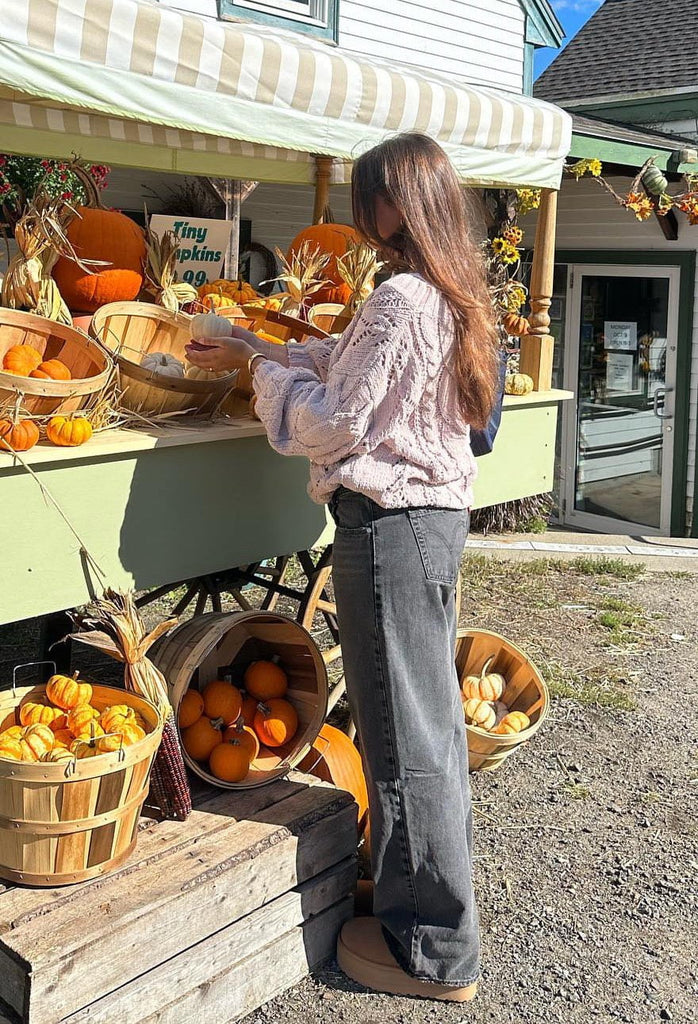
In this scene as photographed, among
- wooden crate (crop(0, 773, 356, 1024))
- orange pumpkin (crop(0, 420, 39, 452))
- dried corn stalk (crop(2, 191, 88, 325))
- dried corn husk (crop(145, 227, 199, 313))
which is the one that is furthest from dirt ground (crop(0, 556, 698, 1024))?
dried corn husk (crop(145, 227, 199, 313))

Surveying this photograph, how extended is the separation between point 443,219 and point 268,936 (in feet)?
5.84

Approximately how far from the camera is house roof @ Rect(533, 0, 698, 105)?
11.0 meters

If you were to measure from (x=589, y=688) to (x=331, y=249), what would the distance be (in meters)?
2.35

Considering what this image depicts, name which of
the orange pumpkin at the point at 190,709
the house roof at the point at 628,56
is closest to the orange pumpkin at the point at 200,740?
the orange pumpkin at the point at 190,709

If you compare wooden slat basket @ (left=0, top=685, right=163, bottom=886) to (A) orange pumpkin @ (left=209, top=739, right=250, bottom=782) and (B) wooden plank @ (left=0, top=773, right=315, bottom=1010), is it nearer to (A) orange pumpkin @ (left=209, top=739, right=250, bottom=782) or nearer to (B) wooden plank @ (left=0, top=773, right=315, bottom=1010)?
(B) wooden plank @ (left=0, top=773, right=315, bottom=1010)

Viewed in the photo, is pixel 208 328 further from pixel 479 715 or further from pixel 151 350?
pixel 479 715

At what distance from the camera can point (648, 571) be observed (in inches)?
310

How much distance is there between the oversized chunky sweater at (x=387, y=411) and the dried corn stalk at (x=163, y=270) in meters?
1.07

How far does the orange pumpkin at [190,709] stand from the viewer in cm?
306

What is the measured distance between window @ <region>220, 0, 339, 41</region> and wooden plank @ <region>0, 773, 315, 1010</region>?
5.28 metres

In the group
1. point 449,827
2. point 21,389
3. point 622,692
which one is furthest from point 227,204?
point 449,827

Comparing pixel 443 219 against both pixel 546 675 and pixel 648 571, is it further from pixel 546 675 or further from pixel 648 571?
pixel 648 571

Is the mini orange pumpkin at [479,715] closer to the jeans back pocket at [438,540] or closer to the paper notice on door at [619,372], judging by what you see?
the jeans back pocket at [438,540]

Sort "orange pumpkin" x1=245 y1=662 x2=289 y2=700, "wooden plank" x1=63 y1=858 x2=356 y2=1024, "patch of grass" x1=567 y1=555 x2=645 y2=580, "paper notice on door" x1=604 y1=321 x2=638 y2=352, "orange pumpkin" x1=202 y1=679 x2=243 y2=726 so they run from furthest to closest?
"paper notice on door" x1=604 y1=321 x2=638 y2=352
"patch of grass" x1=567 y1=555 x2=645 y2=580
"orange pumpkin" x1=245 y1=662 x2=289 y2=700
"orange pumpkin" x1=202 y1=679 x2=243 y2=726
"wooden plank" x1=63 y1=858 x2=356 y2=1024
